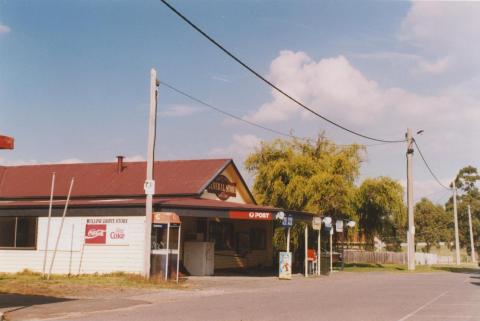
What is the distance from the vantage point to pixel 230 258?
3228 cm

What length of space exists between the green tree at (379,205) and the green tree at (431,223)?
44.8 metres

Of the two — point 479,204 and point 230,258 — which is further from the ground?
point 479,204

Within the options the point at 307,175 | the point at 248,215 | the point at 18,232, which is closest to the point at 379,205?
the point at 307,175

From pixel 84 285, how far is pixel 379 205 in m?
24.5

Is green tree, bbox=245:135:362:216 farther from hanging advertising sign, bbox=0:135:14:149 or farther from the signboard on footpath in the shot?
hanging advertising sign, bbox=0:135:14:149

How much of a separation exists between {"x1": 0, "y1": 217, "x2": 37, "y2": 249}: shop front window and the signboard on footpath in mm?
2860

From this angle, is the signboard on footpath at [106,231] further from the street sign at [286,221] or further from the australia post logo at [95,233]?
the street sign at [286,221]

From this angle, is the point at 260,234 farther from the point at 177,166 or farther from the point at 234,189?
the point at 177,166

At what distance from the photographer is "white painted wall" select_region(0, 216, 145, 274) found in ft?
79.0

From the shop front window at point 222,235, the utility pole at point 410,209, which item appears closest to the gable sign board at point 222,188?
the shop front window at point 222,235

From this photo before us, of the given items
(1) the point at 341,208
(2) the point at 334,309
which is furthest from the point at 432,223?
(2) the point at 334,309

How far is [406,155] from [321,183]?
30.8ft

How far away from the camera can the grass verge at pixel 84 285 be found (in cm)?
1774

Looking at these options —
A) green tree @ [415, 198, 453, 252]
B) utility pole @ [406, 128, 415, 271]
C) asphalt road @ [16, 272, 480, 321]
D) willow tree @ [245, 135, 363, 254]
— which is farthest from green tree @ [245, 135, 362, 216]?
green tree @ [415, 198, 453, 252]
